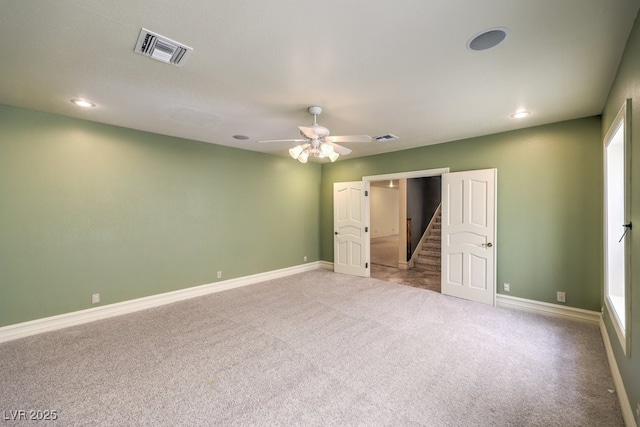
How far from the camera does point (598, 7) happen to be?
5.13 feet

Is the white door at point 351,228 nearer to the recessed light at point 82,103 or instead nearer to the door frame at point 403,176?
the door frame at point 403,176

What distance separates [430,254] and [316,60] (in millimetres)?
5989

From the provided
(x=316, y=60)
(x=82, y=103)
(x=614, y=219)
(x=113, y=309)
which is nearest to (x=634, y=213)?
(x=614, y=219)

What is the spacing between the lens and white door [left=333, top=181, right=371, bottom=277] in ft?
18.6

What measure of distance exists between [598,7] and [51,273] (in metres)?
5.62

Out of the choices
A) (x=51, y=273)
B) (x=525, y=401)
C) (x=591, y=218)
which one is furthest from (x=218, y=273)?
(x=591, y=218)

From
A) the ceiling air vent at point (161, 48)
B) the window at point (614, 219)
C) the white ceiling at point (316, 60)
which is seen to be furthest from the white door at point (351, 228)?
the ceiling air vent at point (161, 48)

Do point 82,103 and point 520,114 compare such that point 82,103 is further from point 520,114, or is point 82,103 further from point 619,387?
point 619,387

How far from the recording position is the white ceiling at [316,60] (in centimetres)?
159

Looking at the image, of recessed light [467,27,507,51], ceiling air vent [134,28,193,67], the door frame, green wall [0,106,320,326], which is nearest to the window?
recessed light [467,27,507,51]

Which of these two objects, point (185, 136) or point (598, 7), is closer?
point (598, 7)

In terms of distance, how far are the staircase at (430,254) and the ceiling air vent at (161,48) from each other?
5841mm

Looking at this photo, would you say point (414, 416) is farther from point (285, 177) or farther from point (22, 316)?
point (285, 177)

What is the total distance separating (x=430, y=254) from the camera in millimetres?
6812
